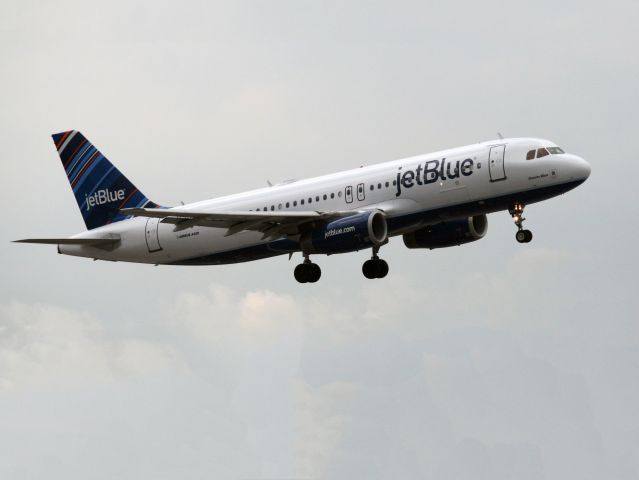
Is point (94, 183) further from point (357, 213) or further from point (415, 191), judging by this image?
point (415, 191)

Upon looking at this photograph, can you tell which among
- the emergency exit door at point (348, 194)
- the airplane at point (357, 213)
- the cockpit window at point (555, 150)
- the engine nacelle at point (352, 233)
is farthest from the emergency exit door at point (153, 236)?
the cockpit window at point (555, 150)

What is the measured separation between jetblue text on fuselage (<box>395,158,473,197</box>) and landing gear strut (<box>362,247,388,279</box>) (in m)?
4.49

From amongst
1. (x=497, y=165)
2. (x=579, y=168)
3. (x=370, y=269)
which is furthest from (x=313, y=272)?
(x=579, y=168)

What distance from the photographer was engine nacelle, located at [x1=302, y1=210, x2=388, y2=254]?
55.9 metres

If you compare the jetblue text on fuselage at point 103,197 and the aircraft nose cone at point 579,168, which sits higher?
the jetblue text on fuselage at point 103,197

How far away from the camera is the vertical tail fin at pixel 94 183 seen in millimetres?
66688

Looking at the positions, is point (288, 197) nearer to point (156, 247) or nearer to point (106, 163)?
point (156, 247)

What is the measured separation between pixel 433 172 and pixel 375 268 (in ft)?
20.2

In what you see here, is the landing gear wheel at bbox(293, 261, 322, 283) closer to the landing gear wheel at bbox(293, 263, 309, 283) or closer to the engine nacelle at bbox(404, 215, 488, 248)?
the landing gear wheel at bbox(293, 263, 309, 283)

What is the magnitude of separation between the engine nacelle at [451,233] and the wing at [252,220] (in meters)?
5.61

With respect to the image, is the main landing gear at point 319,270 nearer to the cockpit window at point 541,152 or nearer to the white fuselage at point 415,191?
the white fuselage at point 415,191

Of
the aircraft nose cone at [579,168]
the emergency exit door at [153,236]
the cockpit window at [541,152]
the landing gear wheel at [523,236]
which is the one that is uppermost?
the cockpit window at [541,152]

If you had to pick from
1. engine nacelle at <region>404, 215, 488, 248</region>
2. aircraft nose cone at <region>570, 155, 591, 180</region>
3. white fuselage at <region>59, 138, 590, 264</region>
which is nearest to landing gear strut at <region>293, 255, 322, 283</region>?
white fuselage at <region>59, 138, 590, 264</region>

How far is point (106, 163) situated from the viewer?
224ft
